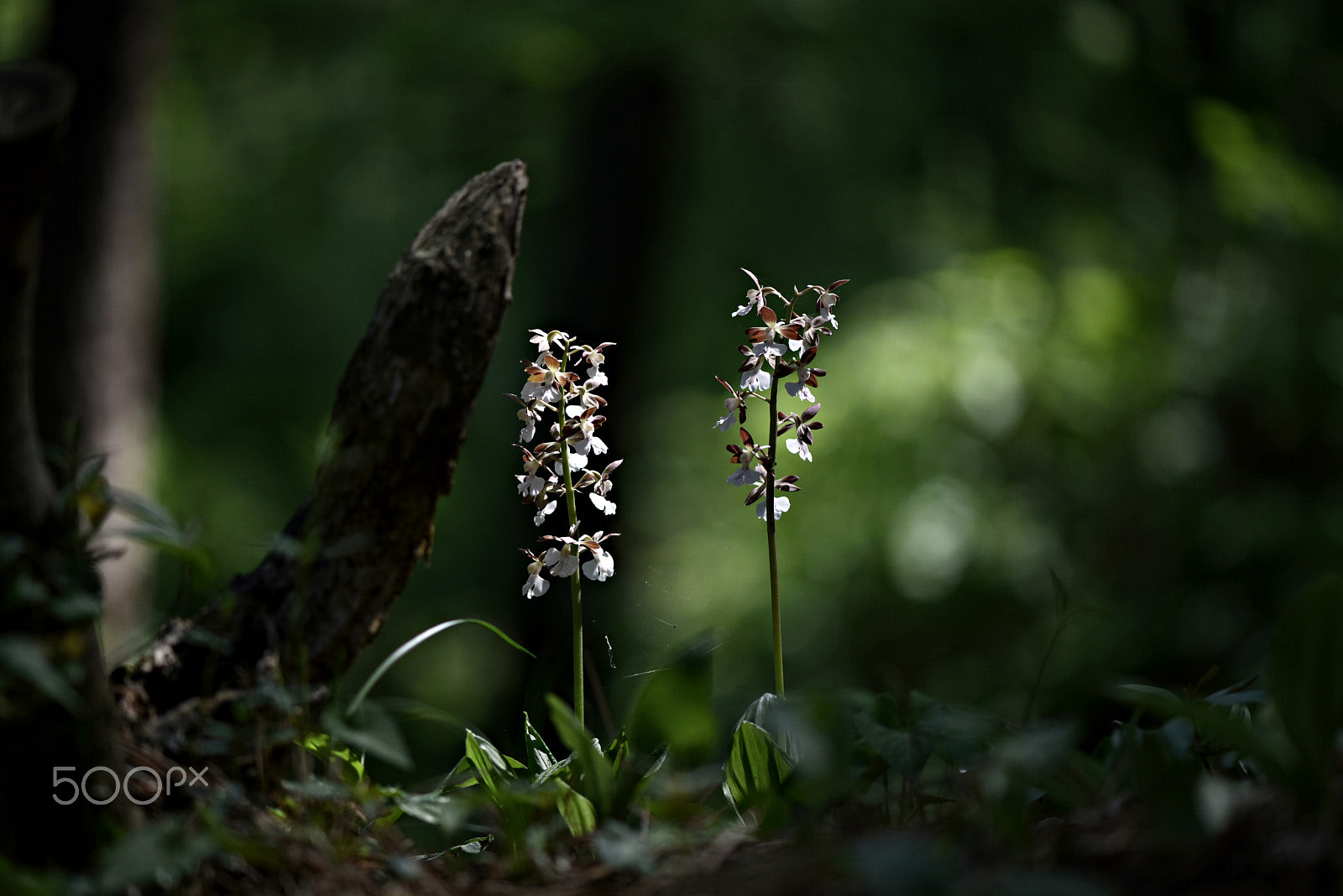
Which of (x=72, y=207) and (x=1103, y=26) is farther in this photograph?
(x=1103, y=26)

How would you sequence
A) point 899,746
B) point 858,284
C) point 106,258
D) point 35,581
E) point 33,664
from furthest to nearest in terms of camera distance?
point 858,284, point 106,258, point 899,746, point 35,581, point 33,664

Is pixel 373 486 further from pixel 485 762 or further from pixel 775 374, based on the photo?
pixel 775 374

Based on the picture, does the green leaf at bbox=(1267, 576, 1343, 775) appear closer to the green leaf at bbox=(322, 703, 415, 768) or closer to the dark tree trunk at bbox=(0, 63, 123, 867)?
the green leaf at bbox=(322, 703, 415, 768)

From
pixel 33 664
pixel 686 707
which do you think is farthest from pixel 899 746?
pixel 33 664

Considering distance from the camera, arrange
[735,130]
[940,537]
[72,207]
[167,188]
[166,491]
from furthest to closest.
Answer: [167,188] → [735,130] → [166,491] → [940,537] → [72,207]

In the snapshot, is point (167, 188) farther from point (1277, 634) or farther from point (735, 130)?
point (1277, 634)

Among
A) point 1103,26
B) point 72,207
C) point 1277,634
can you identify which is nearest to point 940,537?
point 1103,26
